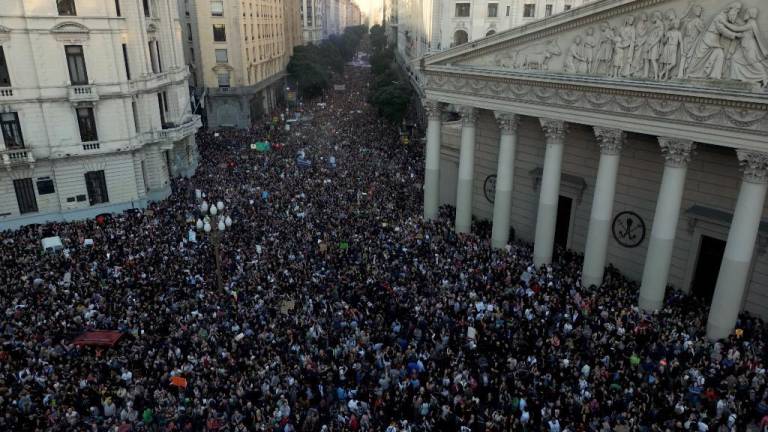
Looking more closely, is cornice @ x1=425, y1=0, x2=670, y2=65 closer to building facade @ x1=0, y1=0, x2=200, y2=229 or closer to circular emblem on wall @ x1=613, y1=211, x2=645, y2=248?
circular emblem on wall @ x1=613, y1=211, x2=645, y2=248

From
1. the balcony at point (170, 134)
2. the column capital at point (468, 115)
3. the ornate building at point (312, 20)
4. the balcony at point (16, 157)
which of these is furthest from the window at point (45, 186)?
the ornate building at point (312, 20)

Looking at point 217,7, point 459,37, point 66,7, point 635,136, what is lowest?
point 635,136

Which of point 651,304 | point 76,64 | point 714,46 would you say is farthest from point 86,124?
point 714,46

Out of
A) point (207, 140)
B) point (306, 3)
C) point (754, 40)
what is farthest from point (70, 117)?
point (306, 3)

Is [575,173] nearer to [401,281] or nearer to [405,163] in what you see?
[401,281]

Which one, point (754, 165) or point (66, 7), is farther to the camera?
point (66, 7)

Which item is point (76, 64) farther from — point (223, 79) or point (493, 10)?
point (493, 10)

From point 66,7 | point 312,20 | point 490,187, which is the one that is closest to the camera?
Answer: point 490,187
